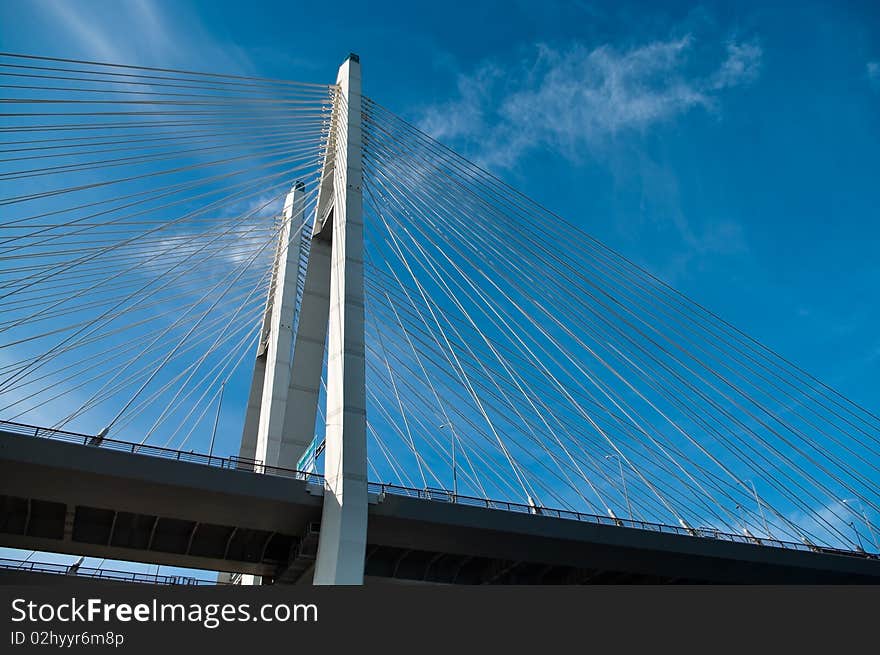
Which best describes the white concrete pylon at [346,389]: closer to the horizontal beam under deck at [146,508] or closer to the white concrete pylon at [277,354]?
the horizontal beam under deck at [146,508]

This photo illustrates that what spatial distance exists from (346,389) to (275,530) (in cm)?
533

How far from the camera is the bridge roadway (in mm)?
20578

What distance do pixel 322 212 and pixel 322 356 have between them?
5.89 meters

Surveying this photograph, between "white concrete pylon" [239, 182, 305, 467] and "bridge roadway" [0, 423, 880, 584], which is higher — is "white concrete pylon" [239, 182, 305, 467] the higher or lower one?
the higher one

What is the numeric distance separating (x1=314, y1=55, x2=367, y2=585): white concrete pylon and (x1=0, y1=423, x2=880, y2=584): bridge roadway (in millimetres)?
1826

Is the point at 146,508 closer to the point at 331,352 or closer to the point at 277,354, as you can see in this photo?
the point at 331,352

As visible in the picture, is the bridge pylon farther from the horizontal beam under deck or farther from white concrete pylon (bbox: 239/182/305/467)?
the horizontal beam under deck

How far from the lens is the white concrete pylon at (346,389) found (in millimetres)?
19828

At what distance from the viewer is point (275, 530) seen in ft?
76.8

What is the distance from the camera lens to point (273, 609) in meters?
13.6

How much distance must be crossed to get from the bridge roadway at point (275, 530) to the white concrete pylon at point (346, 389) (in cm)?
183

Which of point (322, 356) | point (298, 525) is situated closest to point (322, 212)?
point (322, 356)

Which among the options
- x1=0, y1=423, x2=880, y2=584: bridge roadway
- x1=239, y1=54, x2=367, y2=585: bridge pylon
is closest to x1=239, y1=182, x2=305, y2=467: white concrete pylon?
x1=239, y1=54, x2=367, y2=585: bridge pylon

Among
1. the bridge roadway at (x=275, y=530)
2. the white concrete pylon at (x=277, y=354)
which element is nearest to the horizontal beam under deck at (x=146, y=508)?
the bridge roadway at (x=275, y=530)
